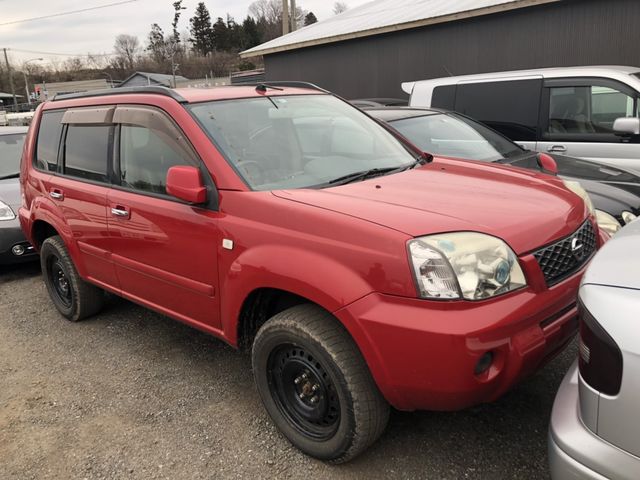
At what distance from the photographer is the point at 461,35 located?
41.9 feet

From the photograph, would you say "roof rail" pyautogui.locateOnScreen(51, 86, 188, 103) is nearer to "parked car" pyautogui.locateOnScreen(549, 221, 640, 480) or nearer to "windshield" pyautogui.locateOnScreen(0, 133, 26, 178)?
"parked car" pyautogui.locateOnScreen(549, 221, 640, 480)

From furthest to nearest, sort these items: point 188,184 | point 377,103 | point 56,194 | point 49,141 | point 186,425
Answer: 1. point 377,103
2. point 49,141
3. point 56,194
4. point 186,425
5. point 188,184

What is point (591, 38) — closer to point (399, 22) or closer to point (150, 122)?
point (399, 22)

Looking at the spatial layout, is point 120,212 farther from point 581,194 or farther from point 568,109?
point 568,109

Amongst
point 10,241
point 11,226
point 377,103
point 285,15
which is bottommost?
point 10,241

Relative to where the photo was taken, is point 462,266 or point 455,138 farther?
point 455,138

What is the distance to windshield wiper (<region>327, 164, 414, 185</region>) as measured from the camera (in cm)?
285

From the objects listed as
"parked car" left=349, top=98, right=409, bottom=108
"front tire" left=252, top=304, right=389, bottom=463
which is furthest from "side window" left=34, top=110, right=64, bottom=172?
"parked car" left=349, top=98, right=409, bottom=108

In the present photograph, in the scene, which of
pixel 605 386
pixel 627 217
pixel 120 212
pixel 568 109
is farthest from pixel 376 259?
pixel 568 109

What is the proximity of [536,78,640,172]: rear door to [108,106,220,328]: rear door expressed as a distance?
4356 mm

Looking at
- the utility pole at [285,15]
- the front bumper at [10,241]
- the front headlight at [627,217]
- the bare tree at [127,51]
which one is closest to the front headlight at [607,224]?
the front headlight at [627,217]

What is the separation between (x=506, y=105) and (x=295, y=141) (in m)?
3.84

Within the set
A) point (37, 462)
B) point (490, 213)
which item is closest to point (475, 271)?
point (490, 213)

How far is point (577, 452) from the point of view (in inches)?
64.0
